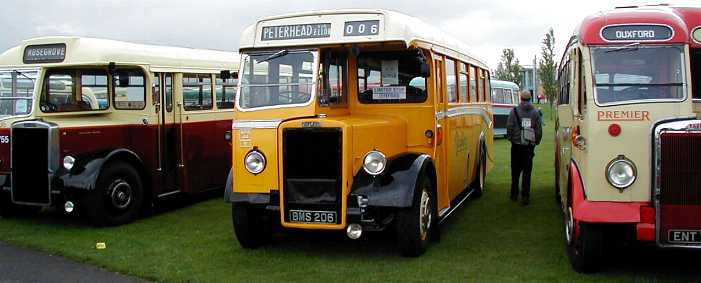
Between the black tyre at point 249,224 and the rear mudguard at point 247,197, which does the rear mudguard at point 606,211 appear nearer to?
the rear mudguard at point 247,197

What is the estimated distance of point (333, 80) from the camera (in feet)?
27.3

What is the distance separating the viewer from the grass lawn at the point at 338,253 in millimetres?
7047

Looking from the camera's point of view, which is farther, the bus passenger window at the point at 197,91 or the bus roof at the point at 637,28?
the bus passenger window at the point at 197,91

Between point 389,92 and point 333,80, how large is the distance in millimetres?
743

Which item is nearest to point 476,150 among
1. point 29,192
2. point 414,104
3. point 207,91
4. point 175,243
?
point 414,104

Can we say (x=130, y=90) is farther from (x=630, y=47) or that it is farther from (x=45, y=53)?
(x=630, y=47)

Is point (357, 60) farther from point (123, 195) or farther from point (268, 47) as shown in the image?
point (123, 195)

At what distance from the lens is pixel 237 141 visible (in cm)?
779

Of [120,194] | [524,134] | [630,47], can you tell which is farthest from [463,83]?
[120,194]

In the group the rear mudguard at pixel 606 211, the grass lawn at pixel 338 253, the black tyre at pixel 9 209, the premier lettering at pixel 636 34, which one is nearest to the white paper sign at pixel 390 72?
the grass lawn at pixel 338 253

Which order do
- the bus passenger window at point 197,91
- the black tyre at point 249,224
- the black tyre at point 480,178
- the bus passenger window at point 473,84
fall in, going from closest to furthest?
1. the black tyre at point 249,224
2. the bus passenger window at point 473,84
3. the bus passenger window at point 197,91
4. the black tyre at point 480,178

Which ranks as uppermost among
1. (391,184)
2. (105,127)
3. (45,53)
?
(45,53)

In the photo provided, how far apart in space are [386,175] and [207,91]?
217 inches

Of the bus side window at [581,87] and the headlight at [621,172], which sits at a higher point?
the bus side window at [581,87]
